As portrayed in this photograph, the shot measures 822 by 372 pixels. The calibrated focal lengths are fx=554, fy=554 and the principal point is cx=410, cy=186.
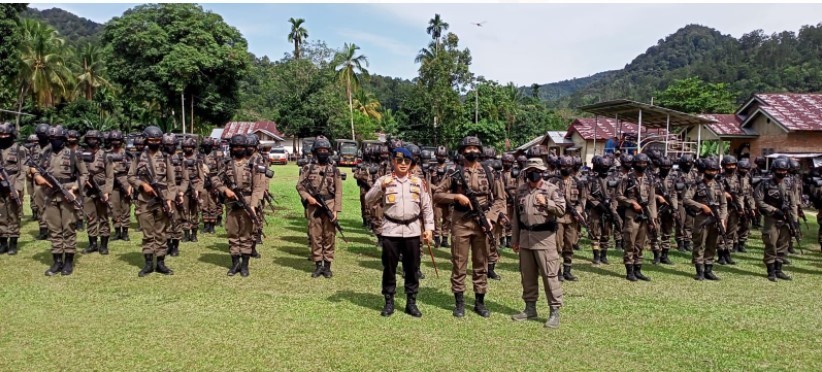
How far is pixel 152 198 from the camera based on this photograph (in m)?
8.30

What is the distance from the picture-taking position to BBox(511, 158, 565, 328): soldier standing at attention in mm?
6316

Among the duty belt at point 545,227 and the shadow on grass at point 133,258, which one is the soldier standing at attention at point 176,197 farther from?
the duty belt at point 545,227

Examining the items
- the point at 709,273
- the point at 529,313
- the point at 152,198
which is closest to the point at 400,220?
the point at 529,313

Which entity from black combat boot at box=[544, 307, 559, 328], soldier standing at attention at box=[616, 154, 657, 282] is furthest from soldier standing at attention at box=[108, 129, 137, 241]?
soldier standing at attention at box=[616, 154, 657, 282]

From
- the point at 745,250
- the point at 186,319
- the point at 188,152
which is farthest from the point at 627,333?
the point at 188,152

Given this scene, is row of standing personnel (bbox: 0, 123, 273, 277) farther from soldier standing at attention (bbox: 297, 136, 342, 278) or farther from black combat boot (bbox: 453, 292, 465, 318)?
black combat boot (bbox: 453, 292, 465, 318)

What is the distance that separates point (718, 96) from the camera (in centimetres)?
4516

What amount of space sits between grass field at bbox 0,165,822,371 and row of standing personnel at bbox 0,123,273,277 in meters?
0.46

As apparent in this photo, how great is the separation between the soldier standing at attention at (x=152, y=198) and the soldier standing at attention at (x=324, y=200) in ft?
6.65

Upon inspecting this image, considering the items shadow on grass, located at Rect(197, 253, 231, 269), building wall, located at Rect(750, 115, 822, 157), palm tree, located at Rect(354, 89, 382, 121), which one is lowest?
shadow on grass, located at Rect(197, 253, 231, 269)

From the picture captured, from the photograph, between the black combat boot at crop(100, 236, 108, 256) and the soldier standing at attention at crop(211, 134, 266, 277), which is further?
the black combat boot at crop(100, 236, 108, 256)

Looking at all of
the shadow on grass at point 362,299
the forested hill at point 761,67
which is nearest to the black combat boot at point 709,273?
the shadow on grass at point 362,299

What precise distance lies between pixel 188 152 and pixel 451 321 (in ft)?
24.1

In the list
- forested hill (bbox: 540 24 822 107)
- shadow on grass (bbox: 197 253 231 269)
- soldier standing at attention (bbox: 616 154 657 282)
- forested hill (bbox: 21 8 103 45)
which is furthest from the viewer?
forested hill (bbox: 21 8 103 45)
